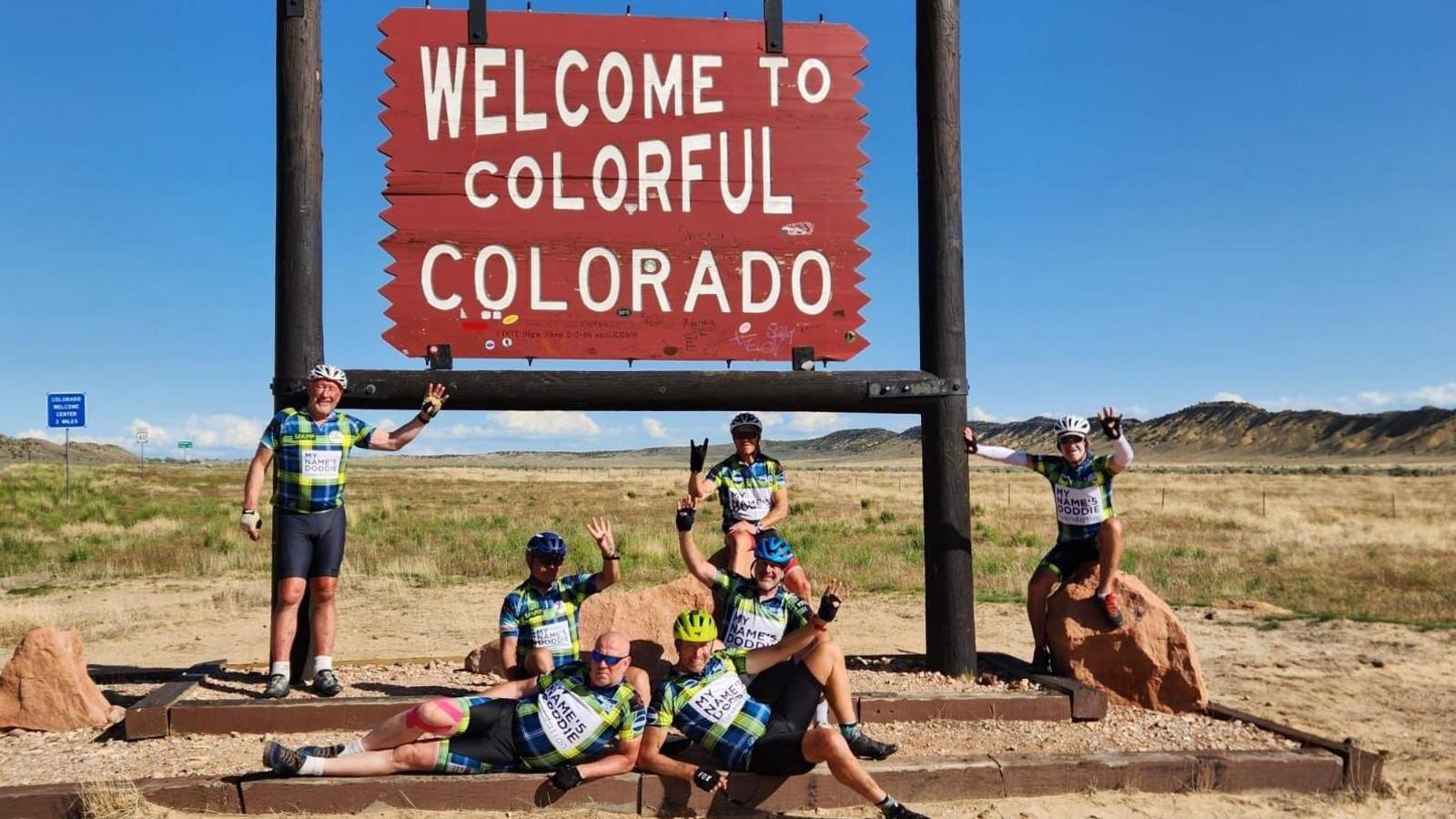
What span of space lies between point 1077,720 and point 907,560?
10.8 metres

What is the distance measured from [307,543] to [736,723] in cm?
323

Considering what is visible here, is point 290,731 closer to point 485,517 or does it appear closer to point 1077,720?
point 1077,720

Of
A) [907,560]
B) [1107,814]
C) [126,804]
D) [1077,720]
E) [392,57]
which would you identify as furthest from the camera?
[907,560]

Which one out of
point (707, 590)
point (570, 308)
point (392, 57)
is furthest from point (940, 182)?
point (392, 57)

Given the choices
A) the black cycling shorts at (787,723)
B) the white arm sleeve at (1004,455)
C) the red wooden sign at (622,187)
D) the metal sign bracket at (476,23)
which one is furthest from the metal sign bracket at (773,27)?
the black cycling shorts at (787,723)

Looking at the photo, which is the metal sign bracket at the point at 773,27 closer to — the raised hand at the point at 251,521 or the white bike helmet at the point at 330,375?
the white bike helmet at the point at 330,375

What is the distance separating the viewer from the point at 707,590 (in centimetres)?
764

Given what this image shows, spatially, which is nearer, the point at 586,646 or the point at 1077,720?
the point at 1077,720

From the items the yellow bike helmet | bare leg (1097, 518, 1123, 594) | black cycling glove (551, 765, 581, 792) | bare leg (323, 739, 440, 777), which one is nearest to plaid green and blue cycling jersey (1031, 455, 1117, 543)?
bare leg (1097, 518, 1123, 594)

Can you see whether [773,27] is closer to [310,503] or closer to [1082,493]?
[1082,493]

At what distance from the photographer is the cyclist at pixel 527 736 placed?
194 inches

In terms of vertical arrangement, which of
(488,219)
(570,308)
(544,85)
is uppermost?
(544,85)

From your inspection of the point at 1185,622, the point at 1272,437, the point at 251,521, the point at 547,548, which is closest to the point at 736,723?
the point at 547,548

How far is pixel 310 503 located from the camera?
263 inches
